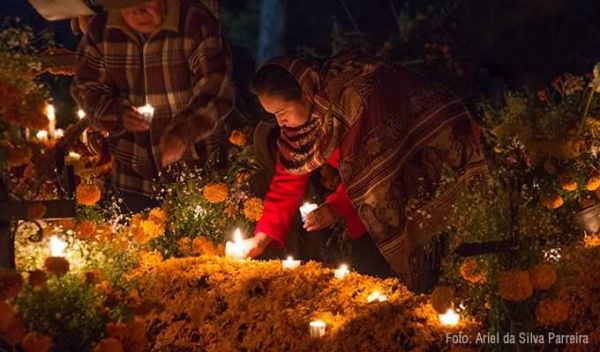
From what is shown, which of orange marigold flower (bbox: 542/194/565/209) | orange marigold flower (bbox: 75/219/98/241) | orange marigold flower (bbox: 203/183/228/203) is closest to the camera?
orange marigold flower (bbox: 75/219/98/241)

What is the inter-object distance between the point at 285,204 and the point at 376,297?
1121mm

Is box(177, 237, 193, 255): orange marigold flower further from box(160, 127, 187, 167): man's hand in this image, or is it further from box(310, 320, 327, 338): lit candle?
box(310, 320, 327, 338): lit candle

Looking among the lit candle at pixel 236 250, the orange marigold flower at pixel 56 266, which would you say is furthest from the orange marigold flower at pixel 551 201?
the orange marigold flower at pixel 56 266

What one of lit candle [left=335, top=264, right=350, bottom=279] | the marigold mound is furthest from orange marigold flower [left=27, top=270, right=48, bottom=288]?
lit candle [left=335, top=264, right=350, bottom=279]

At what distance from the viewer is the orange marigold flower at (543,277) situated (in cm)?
378

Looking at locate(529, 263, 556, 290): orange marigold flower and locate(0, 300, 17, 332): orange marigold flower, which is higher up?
locate(529, 263, 556, 290): orange marigold flower

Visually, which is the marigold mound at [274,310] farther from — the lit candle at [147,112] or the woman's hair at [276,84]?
the lit candle at [147,112]

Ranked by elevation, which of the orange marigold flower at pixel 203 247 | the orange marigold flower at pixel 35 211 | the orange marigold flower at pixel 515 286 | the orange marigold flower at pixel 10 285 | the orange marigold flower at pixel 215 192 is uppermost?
the orange marigold flower at pixel 215 192

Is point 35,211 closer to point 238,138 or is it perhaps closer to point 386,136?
point 386,136

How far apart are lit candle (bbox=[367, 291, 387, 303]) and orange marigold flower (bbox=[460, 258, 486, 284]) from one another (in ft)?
1.46

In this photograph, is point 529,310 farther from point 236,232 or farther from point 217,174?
point 217,174

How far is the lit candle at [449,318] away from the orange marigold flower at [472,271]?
0.49 ft

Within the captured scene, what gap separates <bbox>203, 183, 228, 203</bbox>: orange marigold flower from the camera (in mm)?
5699

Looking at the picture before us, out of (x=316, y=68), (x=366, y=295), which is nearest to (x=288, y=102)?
(x=316, y=68)
